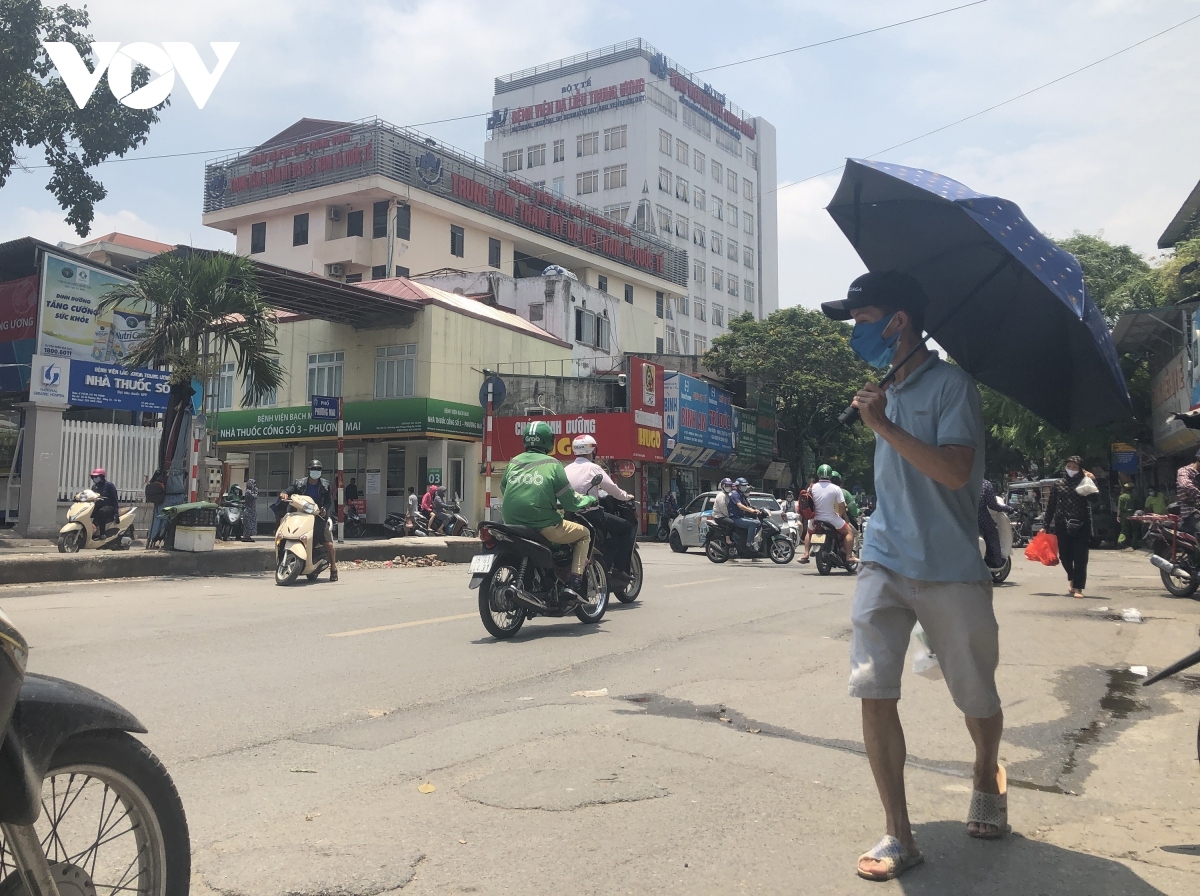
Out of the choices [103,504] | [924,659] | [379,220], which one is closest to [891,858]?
[924,659]

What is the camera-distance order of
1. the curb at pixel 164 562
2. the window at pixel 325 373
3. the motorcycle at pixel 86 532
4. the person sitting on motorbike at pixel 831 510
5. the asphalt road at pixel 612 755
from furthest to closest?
the window at pixel 325 373 → the motorcycle at pixel 86 532 → the person sitting on motorbike at pixel 831 510 → the curb at pixel 164 562 → the asphalt road at pixel 612 755

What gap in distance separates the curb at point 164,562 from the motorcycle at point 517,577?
7.60m

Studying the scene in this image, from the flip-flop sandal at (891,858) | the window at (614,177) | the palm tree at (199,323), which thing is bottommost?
the flip-flop sandal at (891,858)

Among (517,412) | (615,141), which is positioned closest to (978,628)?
(517,412)

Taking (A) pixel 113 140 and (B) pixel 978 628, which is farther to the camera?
(A) pixel 113 140

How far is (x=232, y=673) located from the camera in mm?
6348

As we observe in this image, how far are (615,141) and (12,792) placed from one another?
71.5 m

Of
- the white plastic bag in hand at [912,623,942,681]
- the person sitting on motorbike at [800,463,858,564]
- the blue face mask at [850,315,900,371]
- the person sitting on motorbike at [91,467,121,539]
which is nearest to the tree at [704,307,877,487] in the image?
the person sitting on motorbike at [800,463,858,564]

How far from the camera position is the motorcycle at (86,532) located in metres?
15.7

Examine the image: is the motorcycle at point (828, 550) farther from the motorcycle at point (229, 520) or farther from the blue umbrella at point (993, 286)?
the motorcycle at point (229, 520)

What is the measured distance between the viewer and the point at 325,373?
118 ft

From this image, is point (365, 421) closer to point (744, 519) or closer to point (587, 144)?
point (744, 519)

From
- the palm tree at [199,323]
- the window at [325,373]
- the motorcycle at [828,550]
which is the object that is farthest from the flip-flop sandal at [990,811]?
the window at [325,373]

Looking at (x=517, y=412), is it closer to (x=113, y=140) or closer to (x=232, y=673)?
(x=113, y=140)
